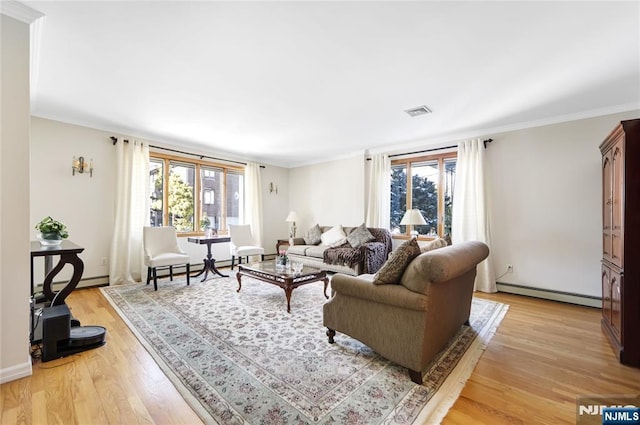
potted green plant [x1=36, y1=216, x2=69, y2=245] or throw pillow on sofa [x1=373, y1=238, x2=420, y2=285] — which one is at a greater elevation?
potted green plant [x1=36, y1=216, x2=69, y2=245]

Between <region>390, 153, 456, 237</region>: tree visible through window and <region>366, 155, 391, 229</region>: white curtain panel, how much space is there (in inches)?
6.2

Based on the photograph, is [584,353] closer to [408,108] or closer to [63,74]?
[408,108]

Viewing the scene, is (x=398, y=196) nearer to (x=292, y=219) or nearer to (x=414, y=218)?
(x=414, y=218)

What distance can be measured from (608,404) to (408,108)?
316 cm

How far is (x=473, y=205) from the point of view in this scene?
4.31 metres

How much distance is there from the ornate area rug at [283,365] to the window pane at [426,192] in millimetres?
1802

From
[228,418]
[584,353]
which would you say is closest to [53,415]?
[228,418]

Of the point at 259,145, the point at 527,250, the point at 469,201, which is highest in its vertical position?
the point at 259,145

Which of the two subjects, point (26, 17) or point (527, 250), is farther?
point (527, 250)

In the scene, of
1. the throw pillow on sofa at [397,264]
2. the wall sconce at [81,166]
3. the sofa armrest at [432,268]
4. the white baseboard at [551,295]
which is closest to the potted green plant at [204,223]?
the wall sconce at [81,166]

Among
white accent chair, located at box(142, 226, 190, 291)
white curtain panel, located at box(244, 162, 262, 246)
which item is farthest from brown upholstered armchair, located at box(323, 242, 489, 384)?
white curtain panel, located at box(244, 162, 262, 246)

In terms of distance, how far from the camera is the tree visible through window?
4.79 meters

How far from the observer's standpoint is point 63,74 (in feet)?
8.83

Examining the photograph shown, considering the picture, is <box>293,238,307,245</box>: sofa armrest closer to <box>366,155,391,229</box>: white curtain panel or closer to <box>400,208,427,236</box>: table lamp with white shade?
<box>366,155,391,229</box>: white curtain panel
